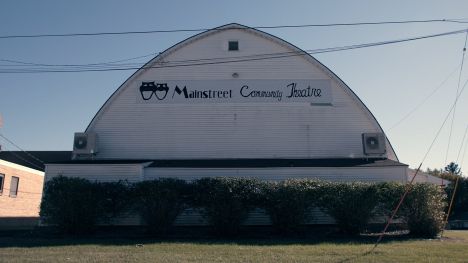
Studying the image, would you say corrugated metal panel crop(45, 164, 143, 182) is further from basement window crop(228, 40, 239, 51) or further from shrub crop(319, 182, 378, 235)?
basement window crop(228, 40, 239, 51)

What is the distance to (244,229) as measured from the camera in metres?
17.9

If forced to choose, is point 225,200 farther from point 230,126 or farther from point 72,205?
point 230,126

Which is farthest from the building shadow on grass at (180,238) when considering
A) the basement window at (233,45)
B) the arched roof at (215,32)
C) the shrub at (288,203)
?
the basement window at (233,45)

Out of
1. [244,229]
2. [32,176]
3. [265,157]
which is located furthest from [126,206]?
[32,176]

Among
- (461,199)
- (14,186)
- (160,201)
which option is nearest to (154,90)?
(160,201)

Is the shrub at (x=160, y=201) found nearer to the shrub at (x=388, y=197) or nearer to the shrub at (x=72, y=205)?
the shrub at (x=72, y=205)

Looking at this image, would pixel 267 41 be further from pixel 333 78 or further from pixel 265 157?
pixel 265 157

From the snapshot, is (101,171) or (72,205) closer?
(72,205)

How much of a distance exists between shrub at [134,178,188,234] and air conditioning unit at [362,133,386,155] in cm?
1033

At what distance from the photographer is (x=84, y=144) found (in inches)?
889

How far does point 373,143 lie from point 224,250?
42.5ft

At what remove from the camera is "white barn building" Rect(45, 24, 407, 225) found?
75.8 ft

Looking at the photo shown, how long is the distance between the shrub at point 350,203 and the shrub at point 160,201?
5603mm

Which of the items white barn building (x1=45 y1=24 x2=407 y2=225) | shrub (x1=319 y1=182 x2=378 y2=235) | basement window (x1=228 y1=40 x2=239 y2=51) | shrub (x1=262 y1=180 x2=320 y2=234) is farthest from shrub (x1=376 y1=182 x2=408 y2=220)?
basement window (x1=228 y1=40 x2=239 y2=51)
